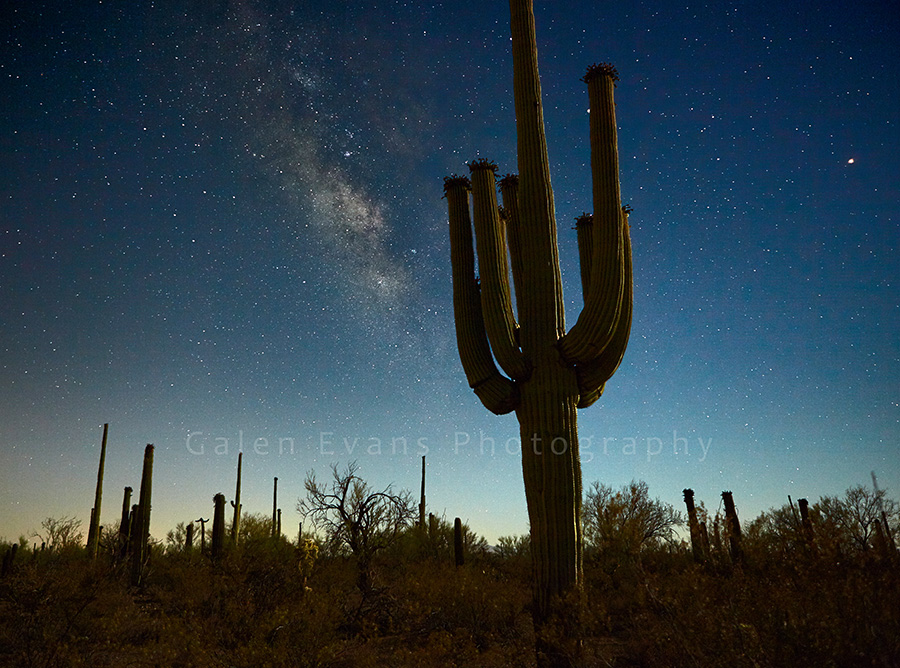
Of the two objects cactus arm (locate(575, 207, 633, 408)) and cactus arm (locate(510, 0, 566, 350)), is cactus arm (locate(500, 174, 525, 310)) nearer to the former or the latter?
cactus arm (locate(510, 0, 566, 350))

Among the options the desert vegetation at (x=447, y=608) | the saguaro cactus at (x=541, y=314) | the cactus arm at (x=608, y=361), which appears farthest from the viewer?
the cactus arm at (x=608, y=361)

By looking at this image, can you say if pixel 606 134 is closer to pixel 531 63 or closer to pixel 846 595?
pixel 531 63

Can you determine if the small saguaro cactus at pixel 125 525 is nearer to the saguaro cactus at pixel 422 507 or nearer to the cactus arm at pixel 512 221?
the saguaro cactus at pixel 422 507

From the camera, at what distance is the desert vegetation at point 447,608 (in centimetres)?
443

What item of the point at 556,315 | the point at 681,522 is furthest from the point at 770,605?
the point at 681,522

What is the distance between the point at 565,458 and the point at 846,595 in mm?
3236

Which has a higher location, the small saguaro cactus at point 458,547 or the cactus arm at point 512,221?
the cactus arm at point 512,221

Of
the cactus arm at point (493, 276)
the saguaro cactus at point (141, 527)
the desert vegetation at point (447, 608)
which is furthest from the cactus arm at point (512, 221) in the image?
the saguaro cactus at point (141, 527)

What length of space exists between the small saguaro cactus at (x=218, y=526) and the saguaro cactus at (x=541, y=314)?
1017cm

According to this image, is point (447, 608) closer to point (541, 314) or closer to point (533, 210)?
point (541, 314)

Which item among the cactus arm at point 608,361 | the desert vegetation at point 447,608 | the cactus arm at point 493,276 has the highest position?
the cactus arm at point 493,276

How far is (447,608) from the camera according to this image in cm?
912

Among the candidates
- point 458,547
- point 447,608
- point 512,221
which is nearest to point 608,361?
point 512,221

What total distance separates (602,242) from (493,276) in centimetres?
164
